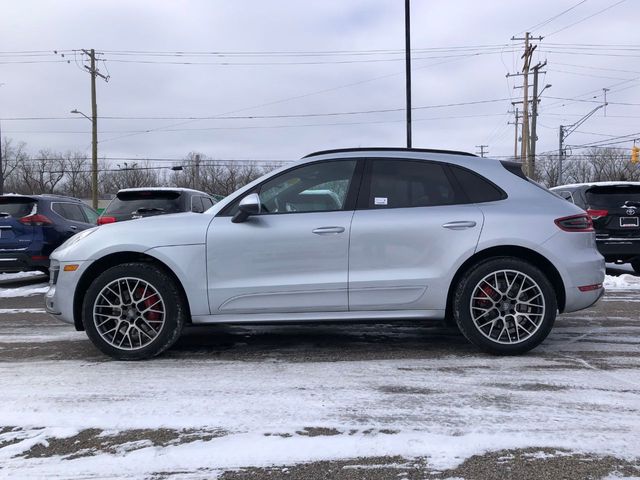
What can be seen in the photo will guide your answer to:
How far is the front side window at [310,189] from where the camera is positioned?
436 centimetres

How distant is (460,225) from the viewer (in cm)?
422

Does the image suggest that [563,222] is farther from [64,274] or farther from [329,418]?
[64,274]

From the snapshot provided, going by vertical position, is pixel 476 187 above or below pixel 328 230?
above

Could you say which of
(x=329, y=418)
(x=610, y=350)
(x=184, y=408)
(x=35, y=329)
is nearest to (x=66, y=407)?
(x=184, y=408)

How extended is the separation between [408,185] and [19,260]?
25.3ft

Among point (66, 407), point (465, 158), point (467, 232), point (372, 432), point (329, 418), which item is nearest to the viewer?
point (372, 432)

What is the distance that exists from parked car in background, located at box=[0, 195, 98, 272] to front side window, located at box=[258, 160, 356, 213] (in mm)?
6419

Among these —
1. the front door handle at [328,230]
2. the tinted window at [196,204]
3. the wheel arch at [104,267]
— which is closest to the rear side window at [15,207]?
the tinted window at [196,204]

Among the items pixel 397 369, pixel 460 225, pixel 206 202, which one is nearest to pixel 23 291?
pixel 206 202

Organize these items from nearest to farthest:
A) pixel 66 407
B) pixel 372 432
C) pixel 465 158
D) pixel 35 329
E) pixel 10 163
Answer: pixel 372 432, pixel 66 407, pixel 465 158, pixel 35 329, pixel 10 163

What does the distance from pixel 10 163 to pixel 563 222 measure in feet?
256

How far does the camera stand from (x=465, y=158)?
4562 mm

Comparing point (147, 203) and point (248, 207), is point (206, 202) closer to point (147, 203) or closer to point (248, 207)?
point (147, 203)

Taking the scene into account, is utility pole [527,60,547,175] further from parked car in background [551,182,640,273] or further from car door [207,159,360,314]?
car door [207,159,360,314]
